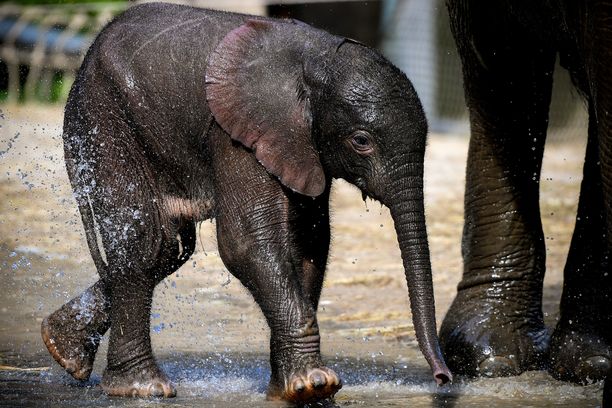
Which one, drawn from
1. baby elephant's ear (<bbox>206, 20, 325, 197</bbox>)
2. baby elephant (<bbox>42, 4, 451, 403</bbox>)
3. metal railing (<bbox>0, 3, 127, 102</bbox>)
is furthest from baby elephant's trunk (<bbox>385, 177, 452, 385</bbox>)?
metal railing (<bbox>0, 3, 127, 102</bbox>)

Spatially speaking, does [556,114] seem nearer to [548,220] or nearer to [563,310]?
[548,220]

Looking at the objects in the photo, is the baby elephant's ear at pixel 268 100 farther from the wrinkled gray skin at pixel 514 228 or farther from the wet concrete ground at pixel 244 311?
the wrinkled gray skin at pixel 514 228

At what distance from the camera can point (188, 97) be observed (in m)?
5.89

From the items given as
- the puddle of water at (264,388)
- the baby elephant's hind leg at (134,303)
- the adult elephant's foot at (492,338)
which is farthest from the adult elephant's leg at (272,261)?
the adult elephant's foot at (492,338)

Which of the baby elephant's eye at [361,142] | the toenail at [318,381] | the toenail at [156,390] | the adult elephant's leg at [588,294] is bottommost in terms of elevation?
the toenail at [156,390]

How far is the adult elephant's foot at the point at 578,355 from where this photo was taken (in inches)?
247

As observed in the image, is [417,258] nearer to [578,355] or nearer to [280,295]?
[280,295]

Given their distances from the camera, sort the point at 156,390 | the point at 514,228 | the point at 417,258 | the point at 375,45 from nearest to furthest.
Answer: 1. the point at 417,258
2. the point at 156,390
3. the point at 514,228
4. the point at 375,45

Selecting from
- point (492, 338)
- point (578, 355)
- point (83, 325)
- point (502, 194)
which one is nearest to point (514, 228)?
point (502, 194)

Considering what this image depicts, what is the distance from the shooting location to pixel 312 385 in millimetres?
5461

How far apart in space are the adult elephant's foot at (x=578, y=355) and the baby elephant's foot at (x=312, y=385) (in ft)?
4.28

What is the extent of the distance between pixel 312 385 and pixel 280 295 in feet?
1.19

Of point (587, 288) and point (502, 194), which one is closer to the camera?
point (587, 288)

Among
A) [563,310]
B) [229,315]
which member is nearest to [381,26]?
[229,315]
